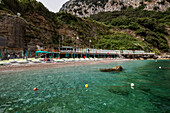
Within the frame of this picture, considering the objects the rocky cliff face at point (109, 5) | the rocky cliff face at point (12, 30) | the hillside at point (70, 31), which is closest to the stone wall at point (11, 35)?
the rocky cliff face at point (12, 30)

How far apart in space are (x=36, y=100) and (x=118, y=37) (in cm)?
7249

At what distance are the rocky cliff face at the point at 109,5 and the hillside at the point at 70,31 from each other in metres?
28.2

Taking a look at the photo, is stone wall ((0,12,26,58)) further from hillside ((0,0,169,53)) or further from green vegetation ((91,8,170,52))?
green vegetation ((91,8,170,52))

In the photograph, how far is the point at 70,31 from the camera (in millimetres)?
57531

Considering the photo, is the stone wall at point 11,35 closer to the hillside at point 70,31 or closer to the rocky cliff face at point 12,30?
the rocky cliff face at point 12,30

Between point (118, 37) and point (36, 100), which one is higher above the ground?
point (118, 37)

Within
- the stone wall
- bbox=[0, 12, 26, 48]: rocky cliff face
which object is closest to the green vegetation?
bbox=[0, 12, 26, 48]: rocky cliff face

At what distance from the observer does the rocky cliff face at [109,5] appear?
11368 cm

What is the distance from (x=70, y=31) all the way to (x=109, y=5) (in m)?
102

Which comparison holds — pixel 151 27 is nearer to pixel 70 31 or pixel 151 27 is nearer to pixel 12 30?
pixel 70 31

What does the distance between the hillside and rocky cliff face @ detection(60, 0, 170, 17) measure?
28236 mm

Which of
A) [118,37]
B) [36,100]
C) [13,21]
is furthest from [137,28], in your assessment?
[36,100]

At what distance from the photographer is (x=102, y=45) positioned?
62.3 m

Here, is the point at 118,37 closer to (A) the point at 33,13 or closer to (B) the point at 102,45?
(B) the point at 102,45
